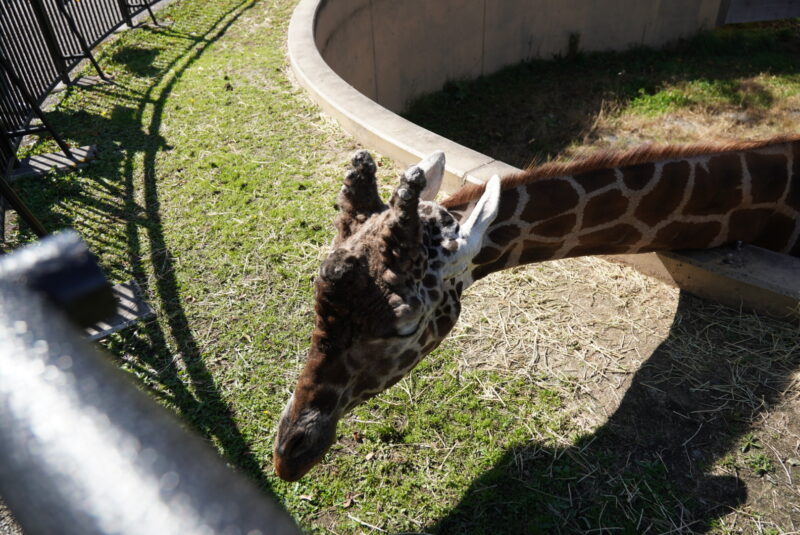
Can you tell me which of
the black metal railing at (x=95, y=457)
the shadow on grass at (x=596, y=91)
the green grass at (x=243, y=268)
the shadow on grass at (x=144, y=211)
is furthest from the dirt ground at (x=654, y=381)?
the shadow on grass at (x=596, y=91)

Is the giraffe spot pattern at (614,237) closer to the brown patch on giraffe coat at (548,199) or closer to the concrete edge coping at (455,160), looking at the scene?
the brown patch on giraffe coat at (548,199)

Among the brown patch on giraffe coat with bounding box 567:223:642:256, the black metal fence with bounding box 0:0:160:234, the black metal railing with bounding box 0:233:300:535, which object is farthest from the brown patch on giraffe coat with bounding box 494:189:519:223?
the black metal fence with bounding box 0:0:160:234

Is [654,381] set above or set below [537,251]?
below

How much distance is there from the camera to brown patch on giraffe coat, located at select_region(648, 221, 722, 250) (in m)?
4.03

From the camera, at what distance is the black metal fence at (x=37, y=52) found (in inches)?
273

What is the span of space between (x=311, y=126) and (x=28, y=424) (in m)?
6.71

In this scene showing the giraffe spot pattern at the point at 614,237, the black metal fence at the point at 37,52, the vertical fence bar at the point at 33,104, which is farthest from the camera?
the black metal fence at the point at 37,52

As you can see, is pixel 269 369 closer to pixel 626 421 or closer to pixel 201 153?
pixel 626 421

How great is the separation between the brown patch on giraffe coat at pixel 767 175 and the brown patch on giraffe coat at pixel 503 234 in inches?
75.3

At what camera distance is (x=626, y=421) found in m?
3.58

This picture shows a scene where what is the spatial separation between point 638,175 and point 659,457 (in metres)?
1.79

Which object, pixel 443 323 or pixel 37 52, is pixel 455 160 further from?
pixel 37 52

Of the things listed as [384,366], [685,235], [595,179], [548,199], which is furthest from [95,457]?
[685,235]

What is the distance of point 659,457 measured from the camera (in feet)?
11.0
